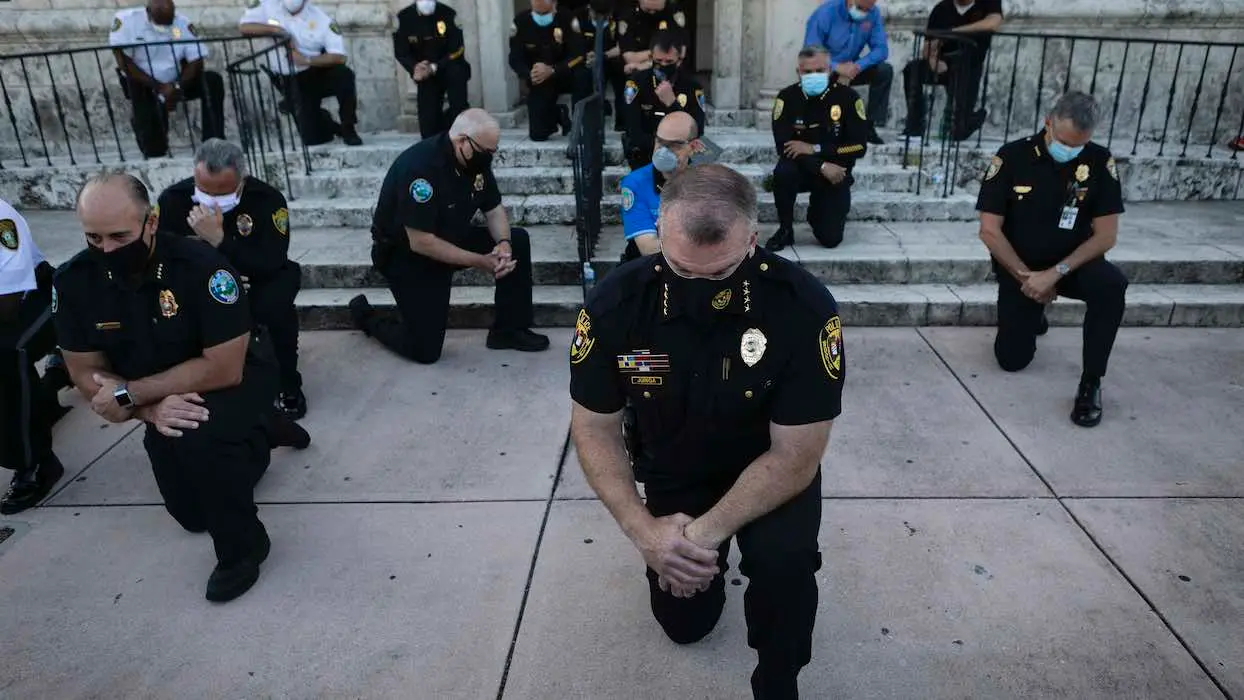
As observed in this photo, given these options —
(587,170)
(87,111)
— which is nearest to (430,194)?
(587,170)

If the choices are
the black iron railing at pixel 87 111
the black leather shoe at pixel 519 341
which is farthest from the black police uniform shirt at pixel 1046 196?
the black iron railing at pixel 87 111

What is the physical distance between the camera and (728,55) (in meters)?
7.92

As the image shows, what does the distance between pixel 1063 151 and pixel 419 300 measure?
135 inches

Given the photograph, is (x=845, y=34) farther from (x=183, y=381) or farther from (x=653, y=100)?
(x=183, y=381)

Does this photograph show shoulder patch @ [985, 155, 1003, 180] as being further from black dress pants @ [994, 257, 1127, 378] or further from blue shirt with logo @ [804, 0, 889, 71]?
blue shirt with logo @ [804, 0, 889, 71]

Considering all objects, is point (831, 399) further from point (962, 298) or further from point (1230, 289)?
point (1230, 289)

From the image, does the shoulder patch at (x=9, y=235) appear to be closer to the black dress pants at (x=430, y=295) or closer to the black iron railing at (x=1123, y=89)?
the black dress pants at (x=430, y=295)

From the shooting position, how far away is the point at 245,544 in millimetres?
3047

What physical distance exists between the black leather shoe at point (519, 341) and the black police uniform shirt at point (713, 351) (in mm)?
2741

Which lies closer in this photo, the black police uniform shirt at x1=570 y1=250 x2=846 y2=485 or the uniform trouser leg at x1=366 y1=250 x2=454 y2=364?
the black police uniform shirt at x1=570 y1=250 x2=846 y2=485

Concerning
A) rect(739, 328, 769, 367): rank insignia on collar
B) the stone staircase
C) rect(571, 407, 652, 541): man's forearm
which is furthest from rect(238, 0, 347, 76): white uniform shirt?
rect(739, 328, 769, 367): rank insignia on collar

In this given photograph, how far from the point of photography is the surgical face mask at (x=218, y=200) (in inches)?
162

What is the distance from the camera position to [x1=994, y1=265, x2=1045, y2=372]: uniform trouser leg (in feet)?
14.8

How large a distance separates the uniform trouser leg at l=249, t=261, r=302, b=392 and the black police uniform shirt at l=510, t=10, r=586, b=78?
3679 millimetres
